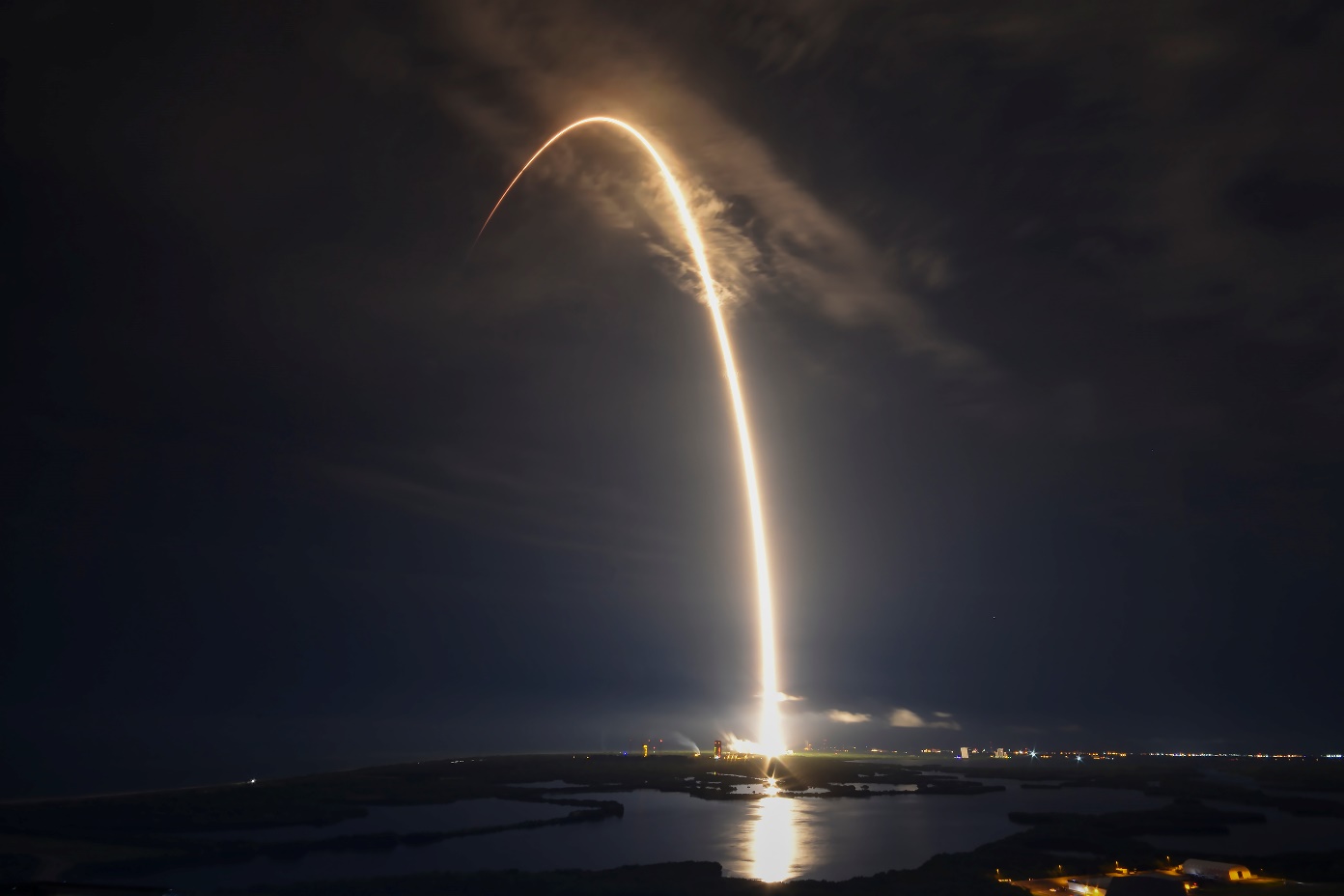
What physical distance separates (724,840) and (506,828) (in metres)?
17.2

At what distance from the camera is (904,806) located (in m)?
92.1

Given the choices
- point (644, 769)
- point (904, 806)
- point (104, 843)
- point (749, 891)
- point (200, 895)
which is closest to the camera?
point (200, 895)

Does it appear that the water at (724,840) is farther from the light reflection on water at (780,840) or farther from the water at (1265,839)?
the water at (1265,839)

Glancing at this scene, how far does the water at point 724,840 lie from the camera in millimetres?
48156

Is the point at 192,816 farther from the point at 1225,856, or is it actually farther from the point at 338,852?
the point at 1225,856

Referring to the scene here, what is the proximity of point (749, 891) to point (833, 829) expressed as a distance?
1559 inches

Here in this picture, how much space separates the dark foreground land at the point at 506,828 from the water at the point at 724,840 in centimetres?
278

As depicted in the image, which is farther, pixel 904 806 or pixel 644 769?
pixel 644 769

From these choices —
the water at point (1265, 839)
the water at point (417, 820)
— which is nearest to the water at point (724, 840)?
the water at point (417, 820)

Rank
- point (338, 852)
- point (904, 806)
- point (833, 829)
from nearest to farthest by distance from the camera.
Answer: point (338, 852), point (833, 829), point (904, 806)

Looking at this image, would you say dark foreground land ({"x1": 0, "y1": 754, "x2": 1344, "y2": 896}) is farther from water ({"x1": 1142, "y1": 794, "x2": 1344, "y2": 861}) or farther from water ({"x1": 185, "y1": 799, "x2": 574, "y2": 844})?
water ({"x1": 1142, "y1": 794, "x2": 1344, "y2": 861})

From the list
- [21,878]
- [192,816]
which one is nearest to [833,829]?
[192,816]

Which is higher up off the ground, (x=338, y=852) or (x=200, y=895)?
(x=200, y=895)

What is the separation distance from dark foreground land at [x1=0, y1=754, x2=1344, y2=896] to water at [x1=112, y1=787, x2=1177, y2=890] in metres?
2.78
